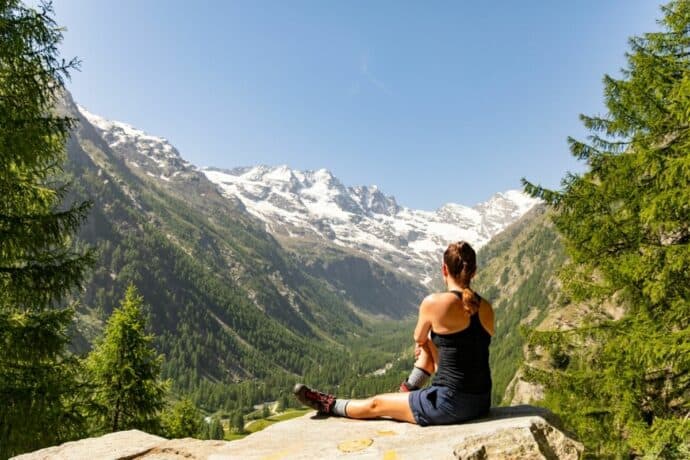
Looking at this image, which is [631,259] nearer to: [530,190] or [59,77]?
[530,190]

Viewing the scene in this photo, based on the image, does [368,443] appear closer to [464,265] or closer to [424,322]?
[424,322]

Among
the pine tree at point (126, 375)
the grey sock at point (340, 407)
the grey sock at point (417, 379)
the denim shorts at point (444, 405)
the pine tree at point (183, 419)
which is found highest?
the grey sock at point (417, 379)

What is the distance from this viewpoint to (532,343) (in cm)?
1212

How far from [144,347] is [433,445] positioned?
20073 millimetres

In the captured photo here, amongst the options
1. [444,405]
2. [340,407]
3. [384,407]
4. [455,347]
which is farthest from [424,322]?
[340,407]

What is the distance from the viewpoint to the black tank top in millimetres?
6227


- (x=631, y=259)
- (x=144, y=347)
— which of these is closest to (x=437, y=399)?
(x=631, y=259)

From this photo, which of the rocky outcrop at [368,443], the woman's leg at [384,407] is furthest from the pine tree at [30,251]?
the woman's leg at [384,407]

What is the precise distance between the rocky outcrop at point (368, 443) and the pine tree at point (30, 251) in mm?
4041

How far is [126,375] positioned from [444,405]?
1952 cm

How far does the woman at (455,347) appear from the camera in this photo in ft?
20.2

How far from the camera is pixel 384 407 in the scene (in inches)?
275

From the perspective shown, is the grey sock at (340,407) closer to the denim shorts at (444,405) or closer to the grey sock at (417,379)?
the grey sock at (417,379)

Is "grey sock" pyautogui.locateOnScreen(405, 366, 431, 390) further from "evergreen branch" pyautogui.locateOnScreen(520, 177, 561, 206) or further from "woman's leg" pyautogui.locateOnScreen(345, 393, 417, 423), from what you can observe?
"evergreen branch" pyautogui.locateOnScreen(520, 177, 561, 206)
